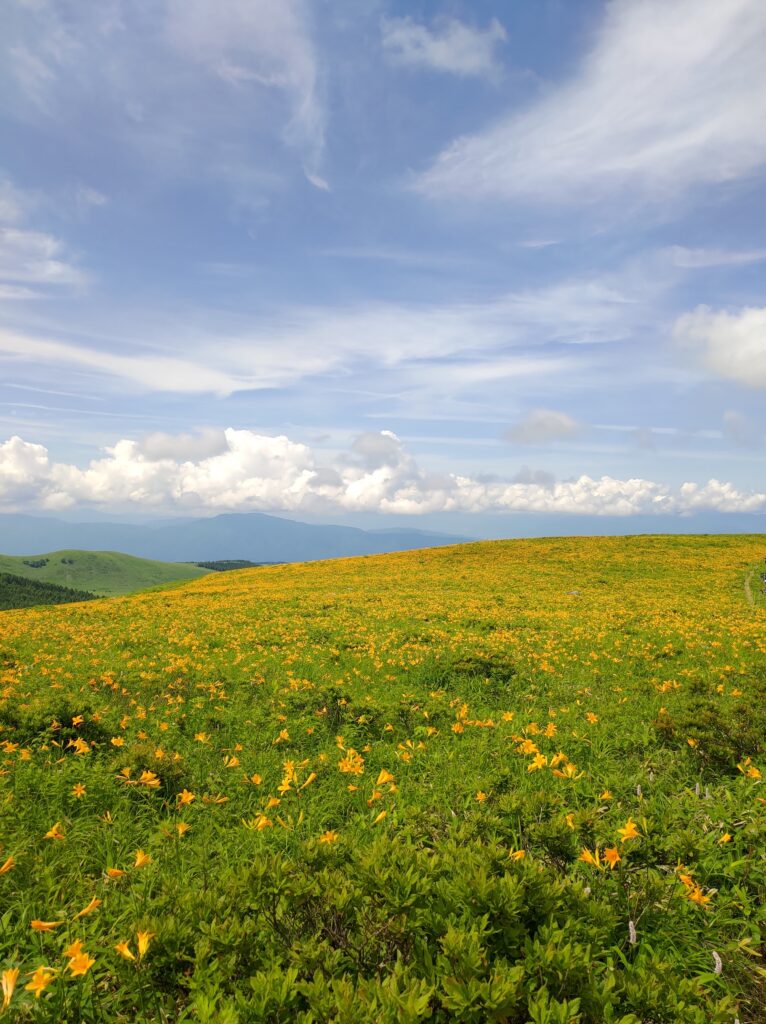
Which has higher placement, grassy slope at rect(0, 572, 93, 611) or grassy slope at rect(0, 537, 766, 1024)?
grassy slope at rect(0, 537, 766, 1024)

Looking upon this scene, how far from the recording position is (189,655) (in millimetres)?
12594

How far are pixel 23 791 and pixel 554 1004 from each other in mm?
5590

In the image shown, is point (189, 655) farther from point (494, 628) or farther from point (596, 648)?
point (596, 648)

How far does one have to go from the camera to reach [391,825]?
4.75 meters

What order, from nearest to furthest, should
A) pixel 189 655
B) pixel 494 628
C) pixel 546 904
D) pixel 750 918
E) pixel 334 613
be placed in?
1. pixel 546 904
2. pixel 750 918
3. pixel 189 655
4. pixel 494 628
5. pixel 334 613

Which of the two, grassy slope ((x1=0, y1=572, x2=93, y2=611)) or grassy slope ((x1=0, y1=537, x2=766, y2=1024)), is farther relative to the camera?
grassy slope ((x1=0, y1=572, x2=93, y2=611))

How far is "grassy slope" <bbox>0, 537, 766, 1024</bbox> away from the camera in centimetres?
268

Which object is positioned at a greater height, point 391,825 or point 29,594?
point 391,825

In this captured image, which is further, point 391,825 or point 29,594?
point 29,594

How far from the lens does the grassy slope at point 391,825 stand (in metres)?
2.68

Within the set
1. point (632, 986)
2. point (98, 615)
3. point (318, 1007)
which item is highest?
point (318, 1007)

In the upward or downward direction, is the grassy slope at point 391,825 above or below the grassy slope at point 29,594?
above

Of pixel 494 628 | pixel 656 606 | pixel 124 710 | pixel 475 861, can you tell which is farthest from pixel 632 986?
pixel 656 606

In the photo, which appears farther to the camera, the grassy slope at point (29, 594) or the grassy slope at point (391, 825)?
the grassy slope at point (29, 594)
